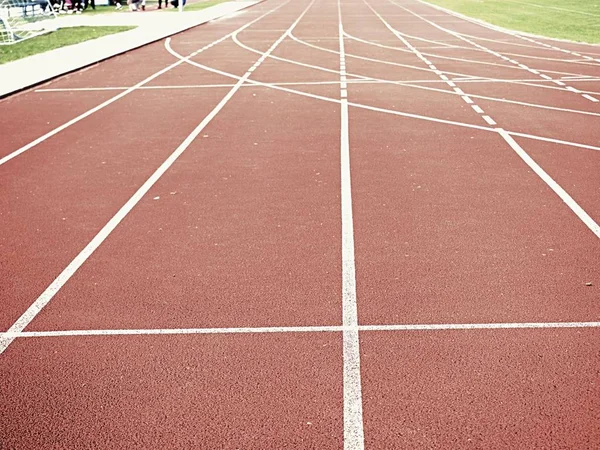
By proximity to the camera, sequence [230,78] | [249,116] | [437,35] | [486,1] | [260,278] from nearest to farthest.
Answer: [260,278]
[249,116]
[230,78]
[437,35]
[486,1]

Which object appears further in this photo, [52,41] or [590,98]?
[52,41]

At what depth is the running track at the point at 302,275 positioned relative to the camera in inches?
176

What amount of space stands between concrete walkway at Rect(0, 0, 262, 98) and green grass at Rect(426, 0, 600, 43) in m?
13.7

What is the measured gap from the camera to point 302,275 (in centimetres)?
645

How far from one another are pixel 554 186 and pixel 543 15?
31671 millimetres

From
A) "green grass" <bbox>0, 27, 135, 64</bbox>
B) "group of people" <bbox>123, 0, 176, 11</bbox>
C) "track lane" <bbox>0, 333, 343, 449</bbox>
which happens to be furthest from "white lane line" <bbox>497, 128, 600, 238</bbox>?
"group of people" <bbox>123, 0, 176, 11</bbox>

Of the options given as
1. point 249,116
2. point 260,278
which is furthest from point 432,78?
point 260,278

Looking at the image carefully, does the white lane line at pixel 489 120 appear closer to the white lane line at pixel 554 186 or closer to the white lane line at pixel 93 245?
the white lane line at pixel 554 186

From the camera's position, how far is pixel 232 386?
15.6 feet

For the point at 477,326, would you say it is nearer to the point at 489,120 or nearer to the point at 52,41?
the point at 489,120

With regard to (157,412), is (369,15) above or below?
below

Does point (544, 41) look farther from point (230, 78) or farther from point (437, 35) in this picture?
point (230, 78)

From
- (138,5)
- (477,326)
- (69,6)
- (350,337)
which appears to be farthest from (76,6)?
(477,326)

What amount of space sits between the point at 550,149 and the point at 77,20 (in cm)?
3024
